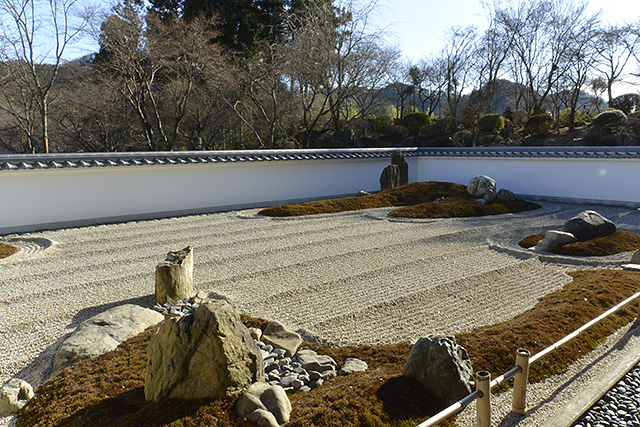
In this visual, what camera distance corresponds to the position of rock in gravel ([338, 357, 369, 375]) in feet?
10.1

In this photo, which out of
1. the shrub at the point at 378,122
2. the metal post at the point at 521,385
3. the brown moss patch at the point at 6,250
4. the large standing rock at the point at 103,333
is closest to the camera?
the metal post at the point at 521,385

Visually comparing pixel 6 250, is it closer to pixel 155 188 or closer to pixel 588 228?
pixel 155 188

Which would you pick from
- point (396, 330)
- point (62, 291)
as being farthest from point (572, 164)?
point (62, 291)

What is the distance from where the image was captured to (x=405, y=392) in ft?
8.63

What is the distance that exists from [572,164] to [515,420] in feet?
35.2

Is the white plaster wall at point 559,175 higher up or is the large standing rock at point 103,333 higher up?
the white plaster wall at point 559,175

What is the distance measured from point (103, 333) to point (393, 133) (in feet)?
60.4

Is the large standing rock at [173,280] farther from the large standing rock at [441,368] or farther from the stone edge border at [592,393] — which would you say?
the stone edge border at [592,393]

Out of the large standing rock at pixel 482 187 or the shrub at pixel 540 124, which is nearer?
the large standing rock at pixel 482 187

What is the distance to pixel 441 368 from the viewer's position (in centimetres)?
264

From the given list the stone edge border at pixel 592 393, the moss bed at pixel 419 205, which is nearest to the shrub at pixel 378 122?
the moss bed at pixel 419 205

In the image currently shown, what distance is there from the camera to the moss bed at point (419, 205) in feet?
31.6

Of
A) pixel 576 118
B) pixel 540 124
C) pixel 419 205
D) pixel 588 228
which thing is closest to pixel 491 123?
pixel 540 124

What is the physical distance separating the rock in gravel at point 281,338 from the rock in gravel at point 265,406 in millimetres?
879
